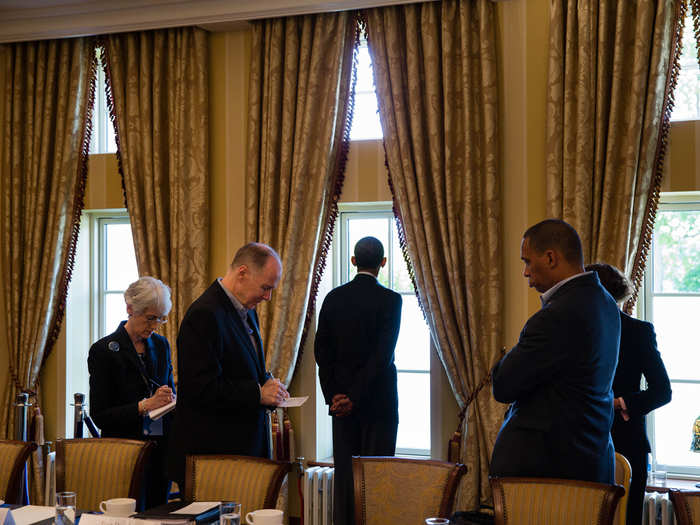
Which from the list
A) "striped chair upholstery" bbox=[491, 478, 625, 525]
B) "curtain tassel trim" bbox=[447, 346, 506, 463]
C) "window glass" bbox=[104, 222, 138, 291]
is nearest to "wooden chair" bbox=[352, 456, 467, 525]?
"striped chair upholstery" bbox=[491, 478, 625, 525]

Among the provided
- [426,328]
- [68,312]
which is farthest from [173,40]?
[426,328]

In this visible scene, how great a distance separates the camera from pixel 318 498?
500cm

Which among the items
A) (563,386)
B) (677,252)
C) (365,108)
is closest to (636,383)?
(563,386)

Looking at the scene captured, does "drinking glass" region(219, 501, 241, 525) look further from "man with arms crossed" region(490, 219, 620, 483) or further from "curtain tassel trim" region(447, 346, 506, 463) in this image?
"curtain tassel trim" region(447, 346, 506, 463)

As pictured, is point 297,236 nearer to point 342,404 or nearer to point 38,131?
point 342,404

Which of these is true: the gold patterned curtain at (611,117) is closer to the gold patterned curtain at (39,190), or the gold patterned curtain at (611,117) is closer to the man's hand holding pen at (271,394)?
the man's hand holding pen at (271,394)

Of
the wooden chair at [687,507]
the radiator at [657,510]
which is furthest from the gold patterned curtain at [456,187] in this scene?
the wooden chair at [687,507]

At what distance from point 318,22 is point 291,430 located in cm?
258

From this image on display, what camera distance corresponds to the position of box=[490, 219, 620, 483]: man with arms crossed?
111 inches

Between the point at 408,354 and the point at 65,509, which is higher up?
the point at 408,354

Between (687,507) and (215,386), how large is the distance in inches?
67.2

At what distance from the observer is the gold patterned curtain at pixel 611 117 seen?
4465 mm

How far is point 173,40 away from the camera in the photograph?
552 cm

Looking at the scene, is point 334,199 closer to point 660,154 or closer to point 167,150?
point 167,150
